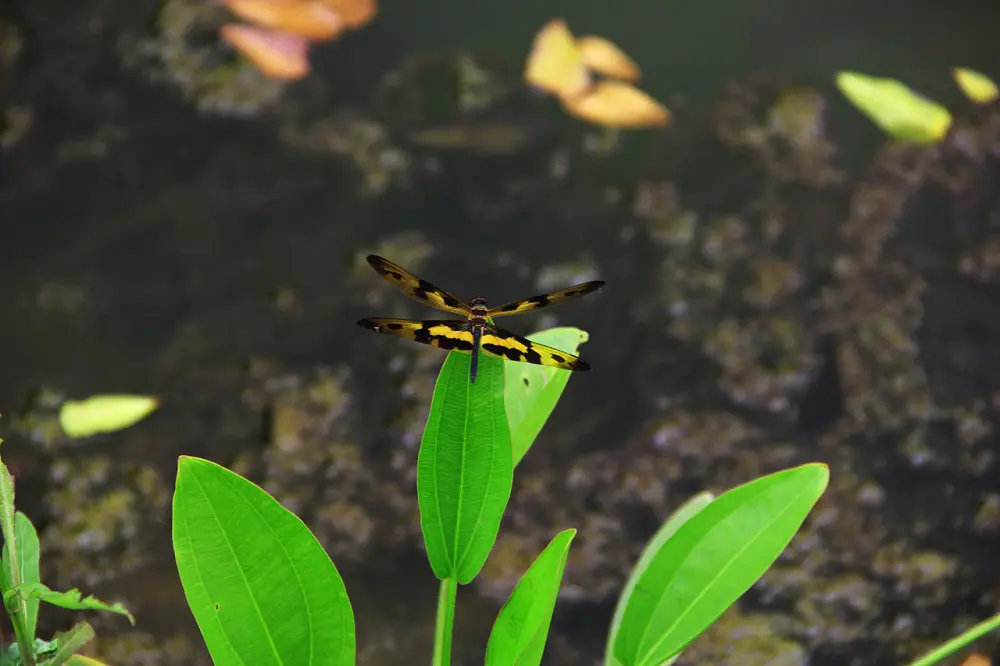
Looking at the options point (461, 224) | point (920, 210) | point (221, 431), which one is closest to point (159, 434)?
point (221, 431)

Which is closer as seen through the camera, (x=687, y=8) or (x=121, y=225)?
(x=121, y=225)

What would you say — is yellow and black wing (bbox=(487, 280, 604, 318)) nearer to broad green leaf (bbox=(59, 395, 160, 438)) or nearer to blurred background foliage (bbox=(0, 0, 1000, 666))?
blurred background foliage (bbox=(0, 0, 1000, 666))

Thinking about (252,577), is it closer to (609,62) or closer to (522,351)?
(522,351)

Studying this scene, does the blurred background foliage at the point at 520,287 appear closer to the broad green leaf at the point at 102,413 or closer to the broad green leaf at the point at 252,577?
the broad green leaf at the point at 102,413

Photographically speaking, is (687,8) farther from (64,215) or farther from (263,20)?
(64,215)

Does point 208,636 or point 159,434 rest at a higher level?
point 208,636

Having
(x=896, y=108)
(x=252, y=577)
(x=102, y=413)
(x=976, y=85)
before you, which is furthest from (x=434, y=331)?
(x=976, y=85)

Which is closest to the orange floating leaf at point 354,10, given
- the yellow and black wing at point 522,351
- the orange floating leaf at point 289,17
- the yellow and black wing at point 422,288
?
the orange floating leaf at point 289,17
